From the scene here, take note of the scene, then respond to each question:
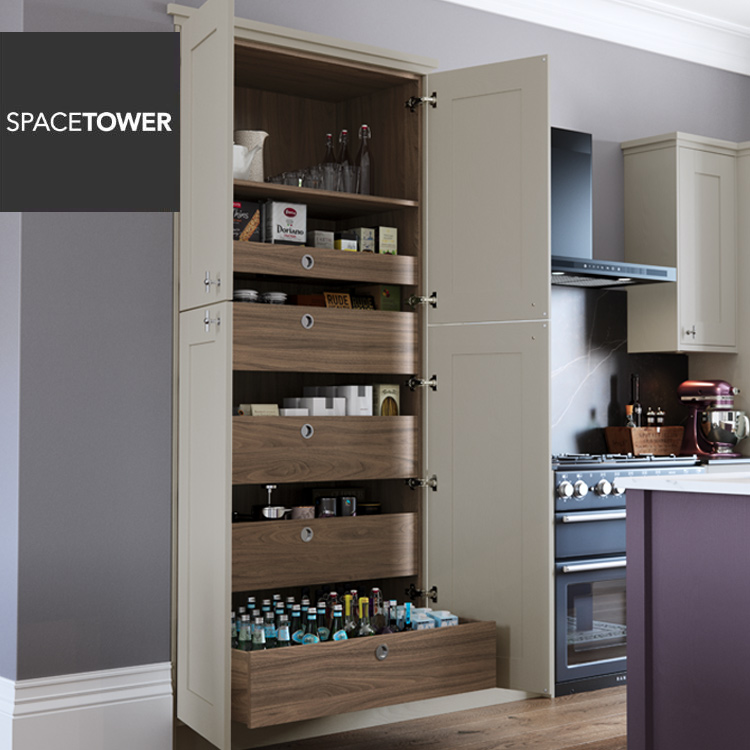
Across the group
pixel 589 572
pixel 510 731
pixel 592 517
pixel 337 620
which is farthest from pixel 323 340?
pixel 510 731

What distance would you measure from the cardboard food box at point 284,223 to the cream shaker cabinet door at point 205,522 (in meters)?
0.39

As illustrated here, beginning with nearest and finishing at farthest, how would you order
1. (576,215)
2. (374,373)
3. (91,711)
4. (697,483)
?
(697,483)
(91,711)
(374,373)
(576,215)

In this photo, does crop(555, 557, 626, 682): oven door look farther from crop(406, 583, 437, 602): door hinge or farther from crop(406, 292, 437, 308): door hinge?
crop(406, 292, 437, 308): door hinge

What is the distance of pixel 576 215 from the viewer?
162 inches

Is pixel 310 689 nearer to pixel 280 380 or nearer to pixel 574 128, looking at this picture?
pixel 280 380

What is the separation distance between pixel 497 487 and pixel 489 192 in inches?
38.0

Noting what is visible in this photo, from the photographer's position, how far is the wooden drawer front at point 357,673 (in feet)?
9.27

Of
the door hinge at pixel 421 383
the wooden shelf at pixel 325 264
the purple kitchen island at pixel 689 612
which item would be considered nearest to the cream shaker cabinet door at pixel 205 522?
the wooden shelf at pixel 325 264

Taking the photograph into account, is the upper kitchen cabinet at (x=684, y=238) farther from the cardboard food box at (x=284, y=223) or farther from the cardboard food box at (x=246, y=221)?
the cardboard food box at (x=246, y=221)

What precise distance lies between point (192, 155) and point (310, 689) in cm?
158

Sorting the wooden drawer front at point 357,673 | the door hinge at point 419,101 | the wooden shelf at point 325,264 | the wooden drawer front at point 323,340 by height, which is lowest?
the wooden drawer front at point 357,673

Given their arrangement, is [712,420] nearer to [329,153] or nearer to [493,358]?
[493,358]

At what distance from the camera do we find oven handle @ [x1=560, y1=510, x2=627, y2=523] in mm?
3636

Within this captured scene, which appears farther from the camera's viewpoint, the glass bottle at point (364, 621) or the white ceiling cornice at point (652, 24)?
the white ceiling cornice at point (652, 24)
